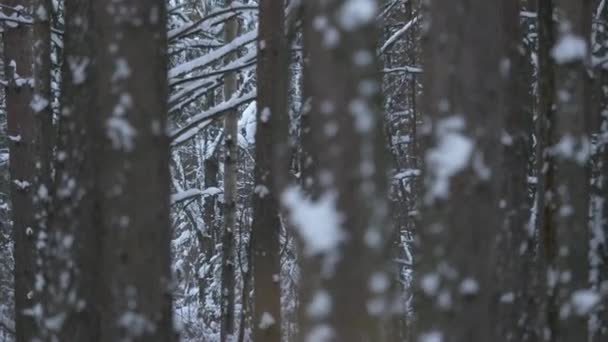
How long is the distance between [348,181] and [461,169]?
81 cm

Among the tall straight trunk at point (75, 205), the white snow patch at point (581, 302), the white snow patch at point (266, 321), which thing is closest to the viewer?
the tall straight trunk at point (75, 205)

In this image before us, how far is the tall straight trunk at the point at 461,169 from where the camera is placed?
3.60 meters

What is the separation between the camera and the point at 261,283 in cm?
784

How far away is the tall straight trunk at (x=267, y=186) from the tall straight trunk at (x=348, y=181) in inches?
180

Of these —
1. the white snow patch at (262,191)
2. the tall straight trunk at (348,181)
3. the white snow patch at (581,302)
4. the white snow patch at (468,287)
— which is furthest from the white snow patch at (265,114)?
the tall straight trunk at (348,181)

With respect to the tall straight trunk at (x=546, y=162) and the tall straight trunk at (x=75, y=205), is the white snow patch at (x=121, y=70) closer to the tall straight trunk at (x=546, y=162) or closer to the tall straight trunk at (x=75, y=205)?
the tall straight trunk at (x=75, y=205)

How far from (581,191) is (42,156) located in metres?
4.56

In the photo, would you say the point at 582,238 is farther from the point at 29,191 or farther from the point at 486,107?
the point at 29,191

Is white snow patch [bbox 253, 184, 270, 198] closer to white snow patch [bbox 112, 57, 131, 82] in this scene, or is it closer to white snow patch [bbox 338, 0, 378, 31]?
white snow patch [bbox 112, 57, 131, 82]

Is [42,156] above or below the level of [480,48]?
above

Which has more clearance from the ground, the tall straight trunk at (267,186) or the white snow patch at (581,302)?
the tall straight trunk at (267,186)

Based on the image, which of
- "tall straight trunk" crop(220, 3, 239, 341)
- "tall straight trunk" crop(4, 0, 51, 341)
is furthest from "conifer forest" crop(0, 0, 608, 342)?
"tall straight trunk" crop(220, 3, 239, 341)

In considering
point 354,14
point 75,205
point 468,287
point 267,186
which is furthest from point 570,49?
point 267,186

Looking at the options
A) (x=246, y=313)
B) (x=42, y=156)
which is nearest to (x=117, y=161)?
(x=42, y=156)
